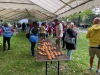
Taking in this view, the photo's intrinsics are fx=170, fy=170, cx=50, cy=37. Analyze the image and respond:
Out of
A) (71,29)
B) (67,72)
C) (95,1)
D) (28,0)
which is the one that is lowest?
(67,72)

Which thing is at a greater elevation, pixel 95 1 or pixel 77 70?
pixel 95 1

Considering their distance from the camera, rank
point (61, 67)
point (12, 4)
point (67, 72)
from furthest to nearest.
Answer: point (12, 4)
point (61, 67)
point (67, 72)

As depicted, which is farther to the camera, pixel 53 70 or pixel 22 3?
pixel 22 3

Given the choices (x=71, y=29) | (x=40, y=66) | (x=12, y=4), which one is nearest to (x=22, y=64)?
(x=40, y=66)

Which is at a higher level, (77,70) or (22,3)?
(22,3)

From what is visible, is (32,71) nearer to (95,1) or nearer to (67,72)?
(67,72)

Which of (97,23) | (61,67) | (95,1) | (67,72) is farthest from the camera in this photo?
(61,67)

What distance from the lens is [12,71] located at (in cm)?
570

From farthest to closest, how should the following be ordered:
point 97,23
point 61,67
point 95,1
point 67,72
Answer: point 61,67, point 67,72, point 97,23, point 95,1

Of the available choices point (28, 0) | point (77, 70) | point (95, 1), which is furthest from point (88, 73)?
point (28, 0)

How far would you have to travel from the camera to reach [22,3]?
8016 millimetres

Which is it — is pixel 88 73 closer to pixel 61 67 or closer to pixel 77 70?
pixel 77 70

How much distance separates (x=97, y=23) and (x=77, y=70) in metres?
1.75

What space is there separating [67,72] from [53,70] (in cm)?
49
